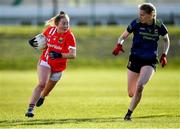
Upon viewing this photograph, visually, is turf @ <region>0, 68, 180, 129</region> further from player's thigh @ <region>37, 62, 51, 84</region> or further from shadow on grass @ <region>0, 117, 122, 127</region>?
player's thigh @ <region>37, 62, 51, 84</region>

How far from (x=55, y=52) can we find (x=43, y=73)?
1.47ft

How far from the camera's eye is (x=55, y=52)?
15531 millimetres

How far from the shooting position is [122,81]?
3219 centimetres

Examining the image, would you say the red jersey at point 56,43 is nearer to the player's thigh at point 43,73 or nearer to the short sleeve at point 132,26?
the player's thigh at point 43,73

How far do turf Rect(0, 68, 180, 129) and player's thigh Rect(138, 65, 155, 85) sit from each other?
26.8 inches

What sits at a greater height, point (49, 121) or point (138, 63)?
point (138, 63)

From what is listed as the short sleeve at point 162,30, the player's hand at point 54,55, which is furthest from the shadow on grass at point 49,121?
the short sleeve at point 162,30

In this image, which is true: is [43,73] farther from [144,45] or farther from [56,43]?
[144,45]

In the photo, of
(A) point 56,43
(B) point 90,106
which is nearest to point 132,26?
(A) point 56,43

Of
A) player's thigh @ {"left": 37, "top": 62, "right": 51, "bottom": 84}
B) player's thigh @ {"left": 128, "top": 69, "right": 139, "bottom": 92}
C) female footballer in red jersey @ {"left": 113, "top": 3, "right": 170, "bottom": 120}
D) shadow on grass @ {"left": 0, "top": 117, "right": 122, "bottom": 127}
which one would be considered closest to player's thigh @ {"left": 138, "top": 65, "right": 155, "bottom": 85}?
female footballer in red jersey @ {"left": 113, "top": 3, "right": 170, "bottom": 120}

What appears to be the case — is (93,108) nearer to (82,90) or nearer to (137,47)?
(137,47)

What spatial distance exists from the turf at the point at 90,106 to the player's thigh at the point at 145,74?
0.68 m

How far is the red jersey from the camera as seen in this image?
15.5 meters

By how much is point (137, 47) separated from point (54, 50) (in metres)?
1.57
